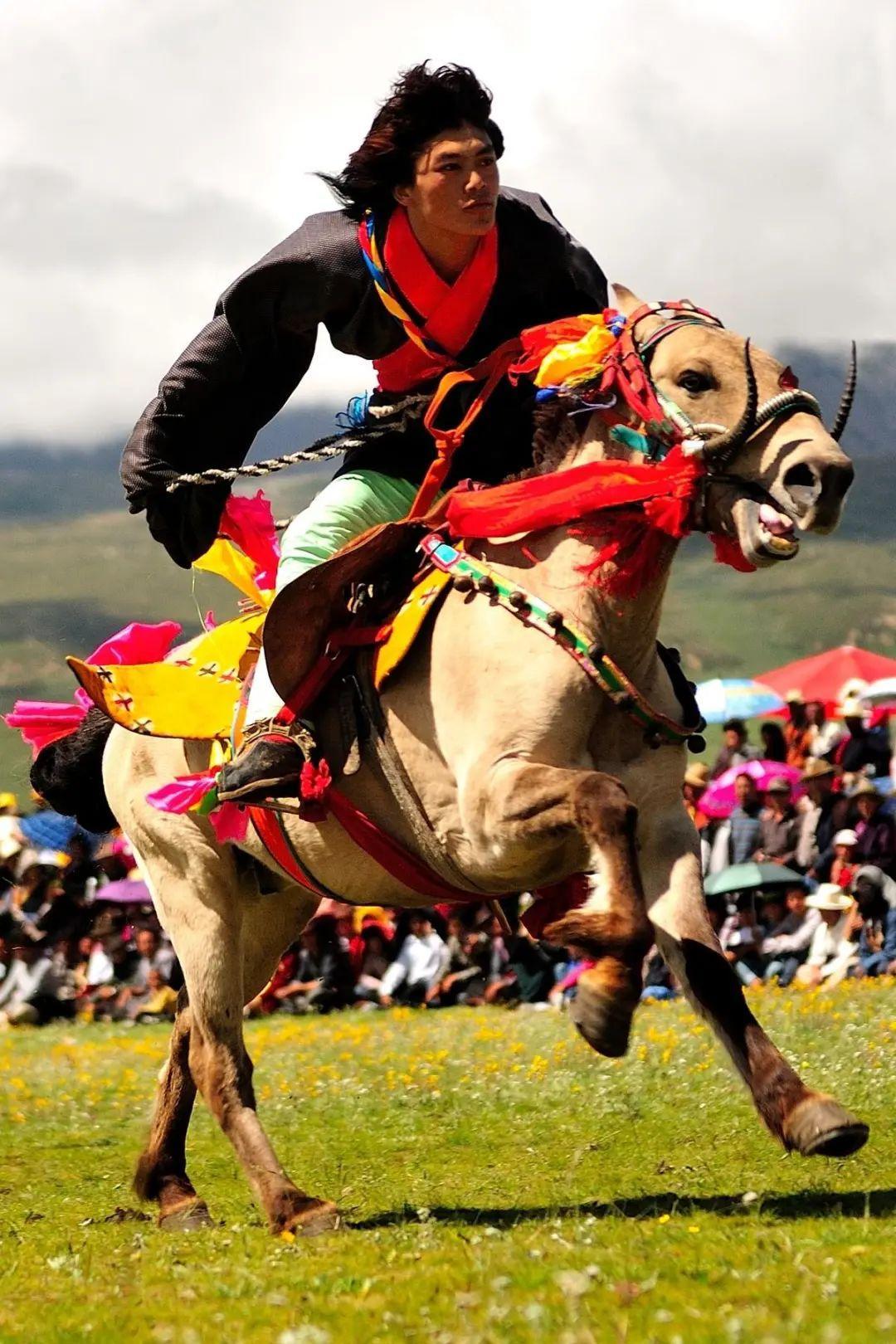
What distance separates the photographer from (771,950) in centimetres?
1741

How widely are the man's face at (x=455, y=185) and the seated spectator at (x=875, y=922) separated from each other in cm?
1020

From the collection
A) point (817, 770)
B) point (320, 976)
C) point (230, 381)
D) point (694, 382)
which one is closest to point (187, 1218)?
point (230, 381)

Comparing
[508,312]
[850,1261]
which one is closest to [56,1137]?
[508,312]

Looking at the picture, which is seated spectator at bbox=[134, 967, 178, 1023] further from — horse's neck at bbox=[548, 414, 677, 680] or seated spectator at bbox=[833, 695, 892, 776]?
horse's neck at bbox=[548, 414, 677, 680]

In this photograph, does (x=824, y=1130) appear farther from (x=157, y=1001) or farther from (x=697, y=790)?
(x=157, y=1001)

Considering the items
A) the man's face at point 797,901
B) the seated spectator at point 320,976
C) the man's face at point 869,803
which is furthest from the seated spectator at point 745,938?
the seated spectator at point 320,976

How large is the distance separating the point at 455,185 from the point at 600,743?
211cm

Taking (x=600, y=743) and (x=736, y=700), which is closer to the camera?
(x=600, y=743)

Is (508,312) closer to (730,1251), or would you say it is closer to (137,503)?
(137,503)

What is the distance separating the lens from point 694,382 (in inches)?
261

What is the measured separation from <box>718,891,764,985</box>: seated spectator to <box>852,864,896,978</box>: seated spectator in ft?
3.32

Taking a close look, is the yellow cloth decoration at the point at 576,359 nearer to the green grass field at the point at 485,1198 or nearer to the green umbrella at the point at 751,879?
the green grass field at the point at 485,1198

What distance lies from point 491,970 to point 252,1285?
14757 millimetres

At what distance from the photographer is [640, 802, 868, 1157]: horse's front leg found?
6.10 meters
